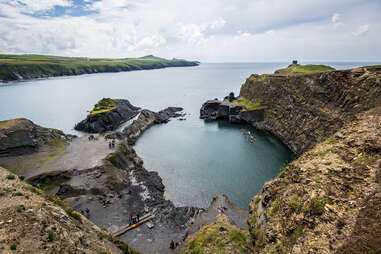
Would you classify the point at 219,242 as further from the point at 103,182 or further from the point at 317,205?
the point at 103,182

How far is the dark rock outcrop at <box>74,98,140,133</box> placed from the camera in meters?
64.2

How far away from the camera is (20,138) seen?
37.5m

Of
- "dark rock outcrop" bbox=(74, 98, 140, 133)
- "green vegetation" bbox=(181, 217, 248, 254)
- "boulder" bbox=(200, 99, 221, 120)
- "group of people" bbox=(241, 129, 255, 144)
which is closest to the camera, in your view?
"green vegetation" bbox=(181, 217, 248, 254)

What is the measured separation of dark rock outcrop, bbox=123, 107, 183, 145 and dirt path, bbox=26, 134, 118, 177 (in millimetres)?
12351

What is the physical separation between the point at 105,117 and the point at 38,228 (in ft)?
199

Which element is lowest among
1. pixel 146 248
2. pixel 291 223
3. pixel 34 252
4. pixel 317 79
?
A: pixel 146 248

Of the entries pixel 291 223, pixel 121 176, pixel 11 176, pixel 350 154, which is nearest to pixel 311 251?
pixel 291 223

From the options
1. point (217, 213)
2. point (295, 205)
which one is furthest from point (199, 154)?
point (295, 205)

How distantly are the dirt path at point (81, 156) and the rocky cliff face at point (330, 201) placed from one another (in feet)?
100

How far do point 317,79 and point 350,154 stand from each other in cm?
4168

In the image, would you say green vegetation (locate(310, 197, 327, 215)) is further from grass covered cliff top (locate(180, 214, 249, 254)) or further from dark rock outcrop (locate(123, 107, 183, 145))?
dark rock outcrop (locate(123, 107, 183, 145))

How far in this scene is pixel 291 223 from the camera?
40.0 ft

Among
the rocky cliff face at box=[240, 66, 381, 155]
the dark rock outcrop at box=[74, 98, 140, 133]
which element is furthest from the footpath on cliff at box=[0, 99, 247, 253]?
the rocky cliff face at box=[240, 66, 381, 155]

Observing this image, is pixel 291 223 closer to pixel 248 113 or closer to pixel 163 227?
pixel 163 227
